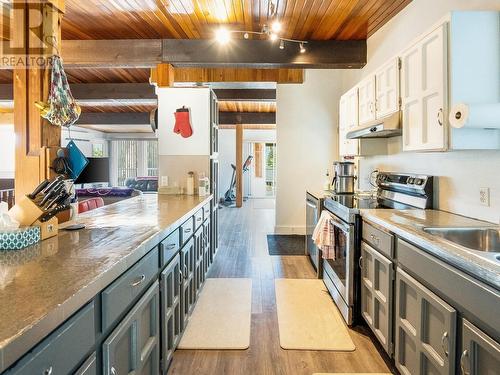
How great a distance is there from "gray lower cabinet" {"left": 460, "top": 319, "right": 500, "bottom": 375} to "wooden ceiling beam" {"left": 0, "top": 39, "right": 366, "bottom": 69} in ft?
11.7

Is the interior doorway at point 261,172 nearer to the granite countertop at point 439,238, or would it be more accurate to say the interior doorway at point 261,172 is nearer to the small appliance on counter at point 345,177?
the small appliance on counter at point 345,177

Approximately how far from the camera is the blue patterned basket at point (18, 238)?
1.27 m

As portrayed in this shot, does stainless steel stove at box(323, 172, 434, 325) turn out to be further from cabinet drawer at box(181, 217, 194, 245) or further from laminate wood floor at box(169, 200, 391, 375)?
cabinet drawer at box(181, 217, 194, 245)

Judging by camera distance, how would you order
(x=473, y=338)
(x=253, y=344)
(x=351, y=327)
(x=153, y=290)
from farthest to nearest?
1. (x=351, y=327)
2. (x=253, y=344)
3. (x=153, y=290)
4. (x=473, y=338)

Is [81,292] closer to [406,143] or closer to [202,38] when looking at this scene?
[406,143]

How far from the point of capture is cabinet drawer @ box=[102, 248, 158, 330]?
3.58 ft

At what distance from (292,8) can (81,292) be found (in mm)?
3194

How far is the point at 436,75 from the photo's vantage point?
6.63ft

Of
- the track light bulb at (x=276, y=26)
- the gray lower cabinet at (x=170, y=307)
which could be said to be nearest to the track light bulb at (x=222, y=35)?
the track light bulb at (x=276, y=26)

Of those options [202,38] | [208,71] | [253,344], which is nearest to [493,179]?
[253,344]

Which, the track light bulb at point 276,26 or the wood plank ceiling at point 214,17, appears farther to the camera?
the track light bulb at point 276,26

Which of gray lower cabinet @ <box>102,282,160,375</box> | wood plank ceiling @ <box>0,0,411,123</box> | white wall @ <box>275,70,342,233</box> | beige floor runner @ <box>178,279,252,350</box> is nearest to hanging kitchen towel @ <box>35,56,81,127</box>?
Answer: gray lower cabinet @ <box>102,282,160,375</box>

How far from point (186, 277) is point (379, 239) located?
1384mm

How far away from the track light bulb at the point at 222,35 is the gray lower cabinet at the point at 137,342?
2.89 meters
